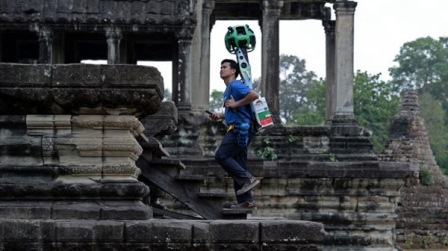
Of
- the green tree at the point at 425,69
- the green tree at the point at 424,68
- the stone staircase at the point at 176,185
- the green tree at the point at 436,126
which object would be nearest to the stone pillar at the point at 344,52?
the stone staircase at the point at 176,185

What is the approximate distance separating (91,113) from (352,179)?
1200 centimetres

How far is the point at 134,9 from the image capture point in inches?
928

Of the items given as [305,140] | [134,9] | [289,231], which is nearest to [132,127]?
[289,231]

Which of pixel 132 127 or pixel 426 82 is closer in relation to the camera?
pixel 132 127

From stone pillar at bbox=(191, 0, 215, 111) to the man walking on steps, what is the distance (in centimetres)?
1418

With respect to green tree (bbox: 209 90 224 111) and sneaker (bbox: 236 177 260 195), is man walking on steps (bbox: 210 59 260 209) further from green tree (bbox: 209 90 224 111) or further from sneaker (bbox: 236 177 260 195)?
green tree (bbox: 209 90 224 111)

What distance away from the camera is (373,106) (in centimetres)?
6081

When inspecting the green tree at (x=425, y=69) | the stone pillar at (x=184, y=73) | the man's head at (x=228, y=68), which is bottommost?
the man's head at (x=228, y=68)

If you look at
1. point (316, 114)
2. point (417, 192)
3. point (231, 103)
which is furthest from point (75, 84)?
point (316, 114)

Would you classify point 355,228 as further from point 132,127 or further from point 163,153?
point 132,127

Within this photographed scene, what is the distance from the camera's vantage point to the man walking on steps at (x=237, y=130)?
28.3 feet

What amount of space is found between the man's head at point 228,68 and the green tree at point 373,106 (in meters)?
50.5

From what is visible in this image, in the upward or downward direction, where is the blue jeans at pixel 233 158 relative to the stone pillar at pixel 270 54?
downward

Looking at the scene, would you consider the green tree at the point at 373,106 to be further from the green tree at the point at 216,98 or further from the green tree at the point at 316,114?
the green tree at the point at 216,98
